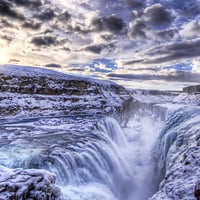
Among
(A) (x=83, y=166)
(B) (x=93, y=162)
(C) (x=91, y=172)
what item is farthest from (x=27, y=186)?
(B) (x=93, y=162)

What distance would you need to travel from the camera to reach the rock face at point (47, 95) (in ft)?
98.8

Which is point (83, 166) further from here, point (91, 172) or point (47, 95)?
point (47, 95)

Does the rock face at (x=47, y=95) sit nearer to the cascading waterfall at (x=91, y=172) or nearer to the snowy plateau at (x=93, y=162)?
the snowy plateau at (x=93, y=162)

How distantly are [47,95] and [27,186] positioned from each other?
31246 millimetres

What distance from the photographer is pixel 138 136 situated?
2661cm

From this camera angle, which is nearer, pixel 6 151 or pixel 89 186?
pixel 89 186

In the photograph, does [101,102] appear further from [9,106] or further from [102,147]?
[102,147]

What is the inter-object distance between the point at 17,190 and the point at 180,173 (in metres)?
4.42

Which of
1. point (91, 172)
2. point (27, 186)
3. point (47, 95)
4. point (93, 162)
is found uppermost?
point (47, 95)

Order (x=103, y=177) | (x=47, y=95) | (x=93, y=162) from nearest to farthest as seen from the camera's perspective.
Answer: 1. (x=103, y=177)
2. (x=93, y=162)
3. (x=47, y=95)

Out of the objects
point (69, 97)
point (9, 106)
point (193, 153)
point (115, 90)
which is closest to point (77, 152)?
point (193, 153)

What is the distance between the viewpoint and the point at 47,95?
3553cm

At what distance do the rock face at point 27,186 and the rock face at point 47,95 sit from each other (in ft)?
79.2

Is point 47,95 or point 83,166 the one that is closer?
point 83,166
